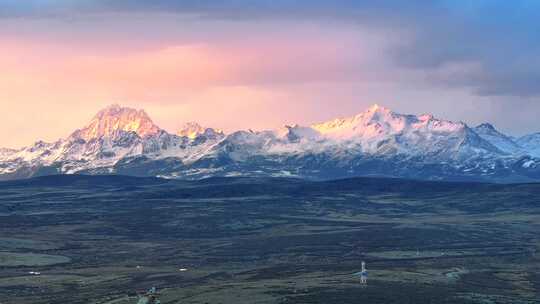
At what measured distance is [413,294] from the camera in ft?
344

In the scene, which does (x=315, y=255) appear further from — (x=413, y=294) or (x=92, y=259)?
(x=413, y=294)

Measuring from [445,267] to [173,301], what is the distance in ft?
181

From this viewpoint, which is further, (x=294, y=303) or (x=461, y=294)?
(x=461, y=294)

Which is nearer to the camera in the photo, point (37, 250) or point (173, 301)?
point (173, 301)

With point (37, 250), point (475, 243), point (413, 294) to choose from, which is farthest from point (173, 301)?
point (475, 243)

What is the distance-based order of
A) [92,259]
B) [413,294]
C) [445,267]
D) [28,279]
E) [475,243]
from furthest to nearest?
[475,243] → [92,259] → [445,267] → [28,279] → [413,294]

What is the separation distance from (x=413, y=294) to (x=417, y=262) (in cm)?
4938

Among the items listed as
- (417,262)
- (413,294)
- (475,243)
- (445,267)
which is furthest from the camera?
(475,243)

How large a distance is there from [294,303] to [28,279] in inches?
2064

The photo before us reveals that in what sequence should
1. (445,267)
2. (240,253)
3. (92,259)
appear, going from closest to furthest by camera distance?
(445,267), (92,259), (240,253)

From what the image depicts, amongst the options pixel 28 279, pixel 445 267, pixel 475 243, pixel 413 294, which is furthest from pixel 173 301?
pixel 475 243

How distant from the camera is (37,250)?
186500mm

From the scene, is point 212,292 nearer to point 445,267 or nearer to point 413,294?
point 413,294

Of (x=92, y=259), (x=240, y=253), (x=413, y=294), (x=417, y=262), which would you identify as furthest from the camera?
(x=240, y=253)
